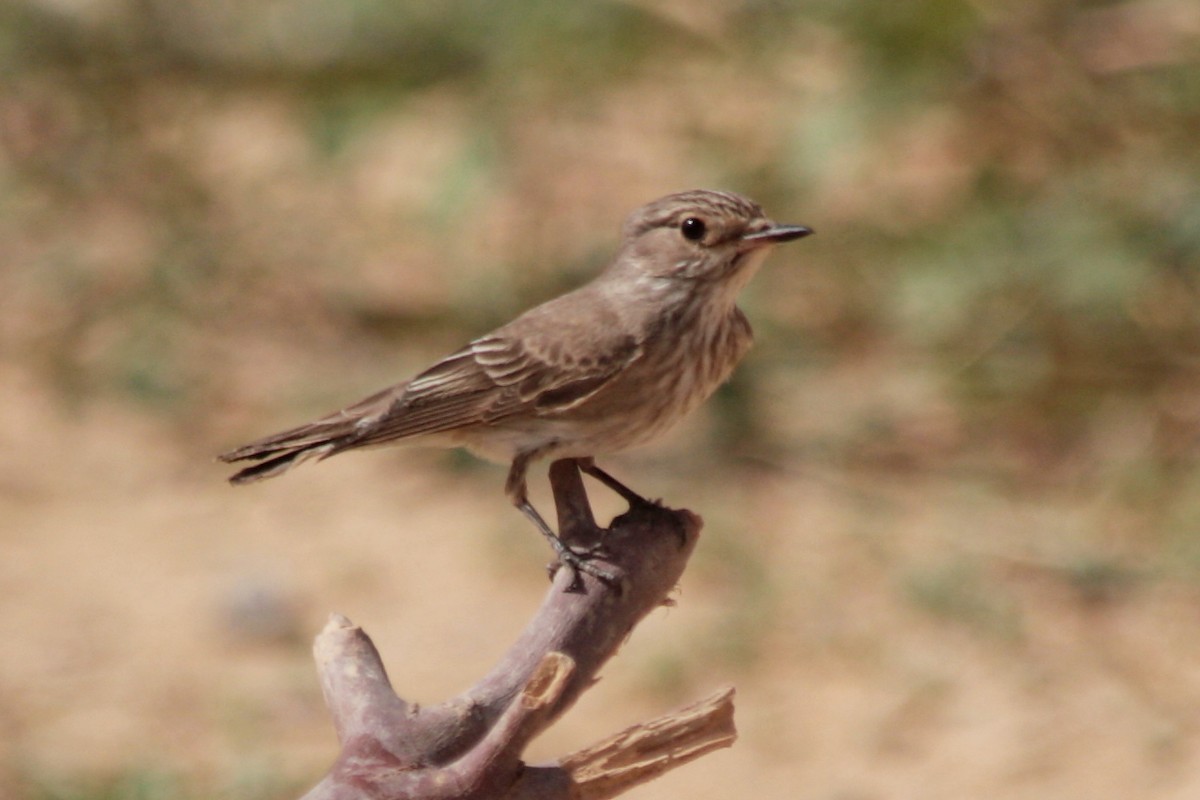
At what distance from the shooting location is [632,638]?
598cm

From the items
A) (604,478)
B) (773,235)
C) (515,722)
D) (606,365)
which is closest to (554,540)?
(604,478)

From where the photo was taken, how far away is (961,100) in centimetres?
737

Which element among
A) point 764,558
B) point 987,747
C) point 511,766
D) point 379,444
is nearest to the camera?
point 511,766

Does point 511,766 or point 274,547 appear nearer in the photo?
point 511,766

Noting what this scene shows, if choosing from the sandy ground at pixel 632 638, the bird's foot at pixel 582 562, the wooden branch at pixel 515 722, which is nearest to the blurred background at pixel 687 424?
the sandy ground at pixel 632 638

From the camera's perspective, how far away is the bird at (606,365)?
4.15m

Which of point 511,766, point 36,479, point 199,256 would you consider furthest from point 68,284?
point 511,766

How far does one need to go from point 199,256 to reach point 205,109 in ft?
2.54

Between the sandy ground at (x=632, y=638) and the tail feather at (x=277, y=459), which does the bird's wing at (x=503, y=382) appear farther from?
the sandy ground at (x=632, y=638)

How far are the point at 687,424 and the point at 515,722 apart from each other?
4.81m

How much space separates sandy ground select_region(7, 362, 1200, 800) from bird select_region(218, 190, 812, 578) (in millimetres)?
1537

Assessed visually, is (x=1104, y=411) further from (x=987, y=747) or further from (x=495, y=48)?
(x=495, y=48)

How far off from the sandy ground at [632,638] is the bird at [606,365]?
5.04 feet

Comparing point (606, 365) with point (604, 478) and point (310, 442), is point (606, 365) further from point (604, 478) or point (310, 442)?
point (310, 442)
